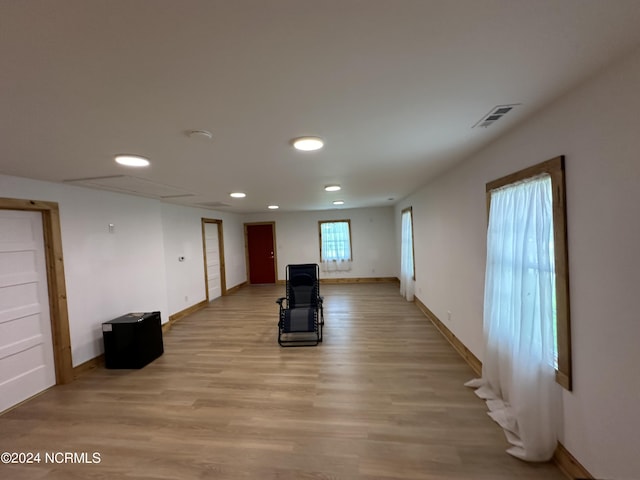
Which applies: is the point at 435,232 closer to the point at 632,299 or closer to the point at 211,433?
the point at 632,299

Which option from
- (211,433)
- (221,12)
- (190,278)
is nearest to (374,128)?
(221,12)

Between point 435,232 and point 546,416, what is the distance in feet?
9.34

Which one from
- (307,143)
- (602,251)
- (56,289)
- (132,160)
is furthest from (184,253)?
(602,251)

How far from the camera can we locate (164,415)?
2.49 m

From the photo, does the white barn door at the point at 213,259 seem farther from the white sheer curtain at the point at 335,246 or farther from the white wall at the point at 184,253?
the white sheer curtain at the point at 335,246

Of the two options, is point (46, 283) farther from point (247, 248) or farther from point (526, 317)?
point (247, 248)

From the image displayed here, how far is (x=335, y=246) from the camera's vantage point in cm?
862

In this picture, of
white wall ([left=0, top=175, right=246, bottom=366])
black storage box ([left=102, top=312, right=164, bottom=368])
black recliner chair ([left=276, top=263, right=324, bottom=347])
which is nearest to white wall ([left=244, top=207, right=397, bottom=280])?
white wall ([left=0, top=175, right=246, bottom=366])

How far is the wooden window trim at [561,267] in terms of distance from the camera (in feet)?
5.46

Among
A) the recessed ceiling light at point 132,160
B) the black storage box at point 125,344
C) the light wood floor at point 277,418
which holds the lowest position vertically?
the light wood floor at point 277,418

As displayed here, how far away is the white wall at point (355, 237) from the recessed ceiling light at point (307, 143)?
630 cm

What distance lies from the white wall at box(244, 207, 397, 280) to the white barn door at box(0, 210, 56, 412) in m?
6.03

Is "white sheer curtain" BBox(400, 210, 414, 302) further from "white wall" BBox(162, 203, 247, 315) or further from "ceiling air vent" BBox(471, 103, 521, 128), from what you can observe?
"white wall" BBox(162, 203, 247, 315)

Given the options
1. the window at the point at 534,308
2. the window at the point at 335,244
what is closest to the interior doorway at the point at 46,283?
the window at the point at 534,308
